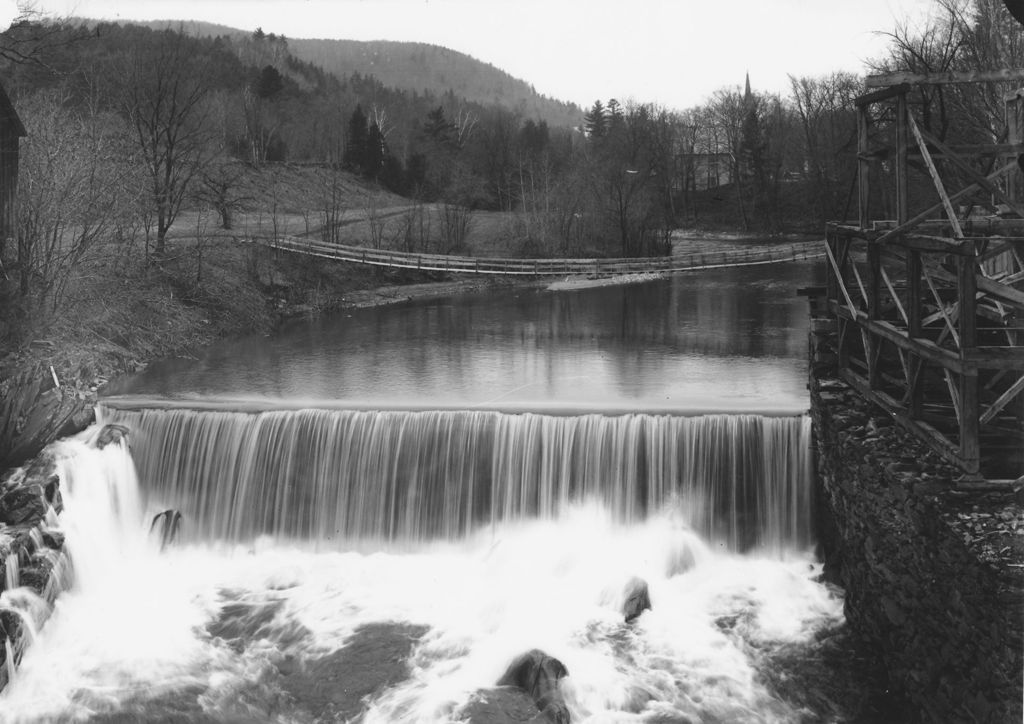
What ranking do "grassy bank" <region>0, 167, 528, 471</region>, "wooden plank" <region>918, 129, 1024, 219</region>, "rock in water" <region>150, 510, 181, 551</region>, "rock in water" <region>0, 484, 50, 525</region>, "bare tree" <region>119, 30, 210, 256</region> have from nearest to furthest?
"wooden plank" <region>918, 129, 1024, 219</region> < "rock in water" <region>0, 484, 50, 525</region> < "rock in water" <region>150, 510, 181, 551</region> < "grassy bank" <region>0, 167, 528, 471</region> < "bare tree" <region>119, 30, 210, 256</region>

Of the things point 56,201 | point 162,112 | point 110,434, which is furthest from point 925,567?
point 162,112

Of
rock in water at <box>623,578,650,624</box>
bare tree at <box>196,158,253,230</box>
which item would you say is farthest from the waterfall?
bare tree at <box>196,158,253,230</box>

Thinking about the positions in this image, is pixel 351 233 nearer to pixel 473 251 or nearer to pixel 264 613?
pixel 473 251

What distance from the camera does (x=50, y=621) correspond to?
1215cm

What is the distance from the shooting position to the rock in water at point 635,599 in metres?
12.4

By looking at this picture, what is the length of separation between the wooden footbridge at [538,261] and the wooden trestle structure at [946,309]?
2743cm

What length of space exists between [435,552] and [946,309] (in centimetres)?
781

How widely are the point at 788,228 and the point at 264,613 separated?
54.3 meters

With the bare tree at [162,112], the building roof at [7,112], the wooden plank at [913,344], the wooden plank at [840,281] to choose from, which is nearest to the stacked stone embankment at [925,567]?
the wooden plank at [913,344]

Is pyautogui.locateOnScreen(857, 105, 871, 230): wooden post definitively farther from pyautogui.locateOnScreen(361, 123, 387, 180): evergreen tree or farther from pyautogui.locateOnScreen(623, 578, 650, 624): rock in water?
pyautogui.locateOnScreen(361, 123, 387, 180): evergreen tree

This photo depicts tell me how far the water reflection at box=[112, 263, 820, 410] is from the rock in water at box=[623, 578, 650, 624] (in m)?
3.87

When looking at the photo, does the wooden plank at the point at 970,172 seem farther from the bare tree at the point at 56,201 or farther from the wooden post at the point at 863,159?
the bare tree at the point at 56,201

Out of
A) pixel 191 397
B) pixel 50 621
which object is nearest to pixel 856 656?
pixel 50 621

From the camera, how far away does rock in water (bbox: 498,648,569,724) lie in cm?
1025
